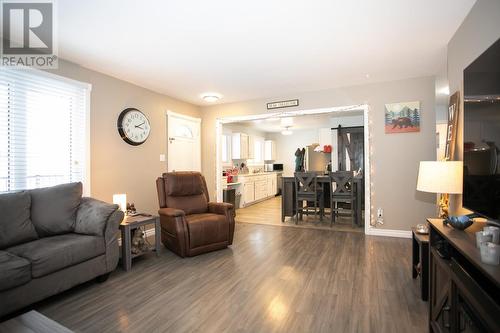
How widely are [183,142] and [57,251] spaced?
3166 millimetres

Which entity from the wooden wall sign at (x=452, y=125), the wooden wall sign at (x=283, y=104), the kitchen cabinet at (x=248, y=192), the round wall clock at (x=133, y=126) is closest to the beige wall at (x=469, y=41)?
the wooden wall sign at (x=452, y=125)

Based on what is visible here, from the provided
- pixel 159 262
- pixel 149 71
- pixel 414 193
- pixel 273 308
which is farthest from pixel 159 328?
pixel 414 193

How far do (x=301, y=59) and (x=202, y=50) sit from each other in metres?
1.21

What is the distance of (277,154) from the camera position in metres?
9.94

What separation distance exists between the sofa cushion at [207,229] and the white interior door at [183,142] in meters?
1.68

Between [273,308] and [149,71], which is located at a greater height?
[149,71]

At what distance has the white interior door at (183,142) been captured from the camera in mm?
4750

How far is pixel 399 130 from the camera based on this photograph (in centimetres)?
395

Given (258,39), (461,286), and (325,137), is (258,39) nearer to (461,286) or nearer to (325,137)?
(461,286)

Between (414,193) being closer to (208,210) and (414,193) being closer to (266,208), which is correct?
(208,210)

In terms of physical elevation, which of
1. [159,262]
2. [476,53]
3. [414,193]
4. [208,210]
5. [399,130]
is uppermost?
[476,53]

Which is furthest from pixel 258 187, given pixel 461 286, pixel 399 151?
pixel 461 286

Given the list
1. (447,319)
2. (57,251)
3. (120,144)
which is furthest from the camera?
(120,144)

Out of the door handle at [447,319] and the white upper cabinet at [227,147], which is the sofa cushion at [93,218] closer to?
the door handle at [447,319]
